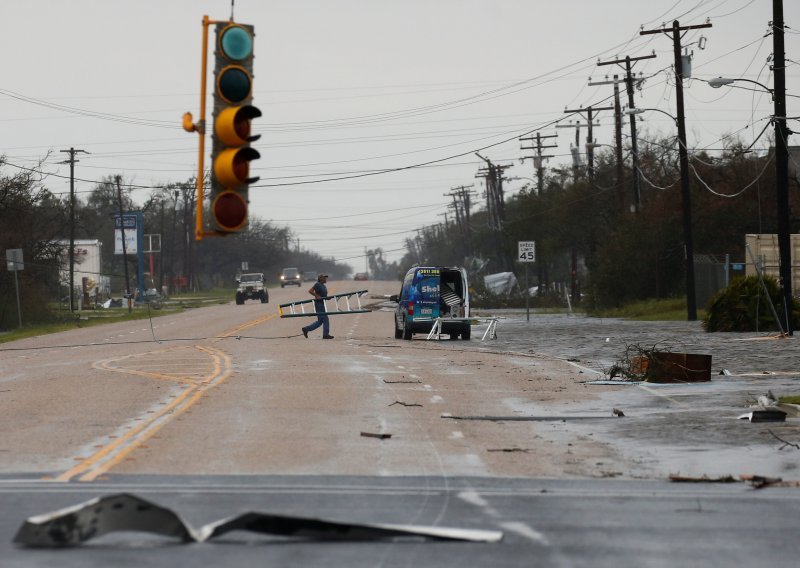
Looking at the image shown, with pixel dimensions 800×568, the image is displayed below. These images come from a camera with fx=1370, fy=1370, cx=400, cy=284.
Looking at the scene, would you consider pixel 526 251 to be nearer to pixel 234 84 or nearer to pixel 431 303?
pixel 431 303

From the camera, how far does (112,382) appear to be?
22.9 meters

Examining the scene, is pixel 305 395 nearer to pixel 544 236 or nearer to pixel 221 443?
pixel 221 443

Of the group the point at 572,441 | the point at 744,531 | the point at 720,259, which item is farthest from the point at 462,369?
the point at 720,259

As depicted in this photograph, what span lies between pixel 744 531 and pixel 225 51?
569 centimetres

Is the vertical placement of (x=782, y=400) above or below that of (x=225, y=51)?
below

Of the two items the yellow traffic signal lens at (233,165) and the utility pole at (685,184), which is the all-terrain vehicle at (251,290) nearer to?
the utility pole at (685,184)

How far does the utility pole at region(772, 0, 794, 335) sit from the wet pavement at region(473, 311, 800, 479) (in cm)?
220

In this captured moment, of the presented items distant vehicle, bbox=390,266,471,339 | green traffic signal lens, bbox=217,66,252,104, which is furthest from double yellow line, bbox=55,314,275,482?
distant vehicle, bbox=390,266,471,339

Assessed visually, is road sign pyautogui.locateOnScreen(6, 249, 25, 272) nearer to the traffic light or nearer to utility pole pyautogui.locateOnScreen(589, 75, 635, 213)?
utility pole pyautogui.locateOnScreen(589, 75, 635, 213)

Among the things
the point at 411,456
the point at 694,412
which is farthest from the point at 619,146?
the point at 411,456

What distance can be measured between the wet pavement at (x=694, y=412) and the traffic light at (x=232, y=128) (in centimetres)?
401

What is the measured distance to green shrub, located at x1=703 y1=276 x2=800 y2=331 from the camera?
39719 mm

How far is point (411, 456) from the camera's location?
13062 millimetres

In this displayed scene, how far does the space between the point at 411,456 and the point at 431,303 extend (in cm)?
2703
